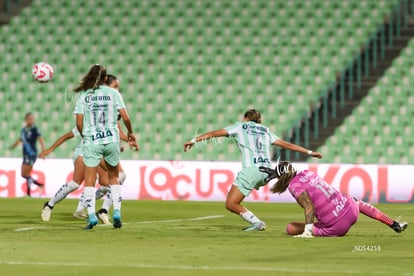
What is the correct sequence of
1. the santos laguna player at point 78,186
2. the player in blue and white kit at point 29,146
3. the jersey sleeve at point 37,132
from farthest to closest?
the jersey sleeve at point 37,132 → the player in blue and white kit at point 29,146 → the santos laguna player at point 78,186

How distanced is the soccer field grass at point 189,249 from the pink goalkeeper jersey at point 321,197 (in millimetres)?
319

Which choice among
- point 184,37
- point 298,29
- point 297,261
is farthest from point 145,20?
point 297,261

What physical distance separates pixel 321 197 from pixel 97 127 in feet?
10.9

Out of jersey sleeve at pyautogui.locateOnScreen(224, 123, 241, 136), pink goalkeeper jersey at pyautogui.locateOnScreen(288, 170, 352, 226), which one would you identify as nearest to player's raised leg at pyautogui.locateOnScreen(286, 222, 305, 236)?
pink goalkeeper jersey at pyautogui.locateOnScreen(288, 170, 352, 226)

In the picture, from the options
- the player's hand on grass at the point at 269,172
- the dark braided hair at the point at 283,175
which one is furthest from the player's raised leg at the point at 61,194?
the dark braided hair at the point at 283,175

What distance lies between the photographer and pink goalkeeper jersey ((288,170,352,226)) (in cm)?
1328

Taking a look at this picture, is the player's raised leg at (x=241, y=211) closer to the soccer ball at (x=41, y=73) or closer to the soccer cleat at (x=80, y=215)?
the soccer cleat at (x=80, y=215)

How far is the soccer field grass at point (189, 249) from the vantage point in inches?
385

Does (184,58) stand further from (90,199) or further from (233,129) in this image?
(90,199)

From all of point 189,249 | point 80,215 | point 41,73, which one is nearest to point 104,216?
point 80,215

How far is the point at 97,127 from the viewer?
1468 centimetres

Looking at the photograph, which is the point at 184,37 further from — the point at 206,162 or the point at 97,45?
the point at 206,162

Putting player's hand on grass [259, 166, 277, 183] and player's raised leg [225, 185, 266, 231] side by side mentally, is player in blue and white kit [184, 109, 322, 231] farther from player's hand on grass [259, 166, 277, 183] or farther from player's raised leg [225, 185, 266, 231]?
player's hand on grass [259, 166, 277, 183]

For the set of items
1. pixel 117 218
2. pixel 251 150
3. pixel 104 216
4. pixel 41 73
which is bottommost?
pixel 104 216
